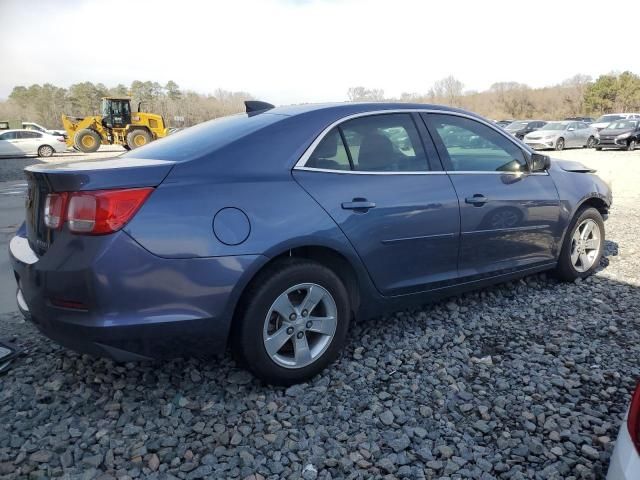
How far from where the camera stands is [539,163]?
12.5ft

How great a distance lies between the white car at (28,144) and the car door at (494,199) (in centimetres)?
2286

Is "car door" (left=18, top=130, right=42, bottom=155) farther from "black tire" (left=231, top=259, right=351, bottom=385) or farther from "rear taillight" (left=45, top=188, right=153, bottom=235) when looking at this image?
"black tire" (left=231, top=259, right=351, bottom=385)

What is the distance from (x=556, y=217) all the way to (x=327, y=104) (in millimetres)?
2150

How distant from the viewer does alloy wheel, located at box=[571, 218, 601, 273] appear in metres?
4.26

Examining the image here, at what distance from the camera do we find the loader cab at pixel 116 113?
2280 cm

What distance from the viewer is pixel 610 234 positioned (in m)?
6.25

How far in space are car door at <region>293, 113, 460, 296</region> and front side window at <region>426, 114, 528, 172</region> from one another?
0.17 meters

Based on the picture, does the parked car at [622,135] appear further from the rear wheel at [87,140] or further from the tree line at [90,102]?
the tree line at [90,102]

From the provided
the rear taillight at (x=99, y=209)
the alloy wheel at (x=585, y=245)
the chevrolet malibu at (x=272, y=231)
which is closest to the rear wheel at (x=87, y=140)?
the chevrolet malibu at (x=272, y=231)

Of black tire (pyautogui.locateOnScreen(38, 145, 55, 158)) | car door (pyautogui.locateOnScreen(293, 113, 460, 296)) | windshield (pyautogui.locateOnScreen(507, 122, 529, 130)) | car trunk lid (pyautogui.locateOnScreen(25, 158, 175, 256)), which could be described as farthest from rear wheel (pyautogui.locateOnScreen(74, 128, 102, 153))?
windshield (pyautogui.locateOnScreen(507, 122, 529, 130))

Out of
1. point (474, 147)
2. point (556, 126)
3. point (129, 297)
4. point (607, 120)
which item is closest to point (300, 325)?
point (129, 297)

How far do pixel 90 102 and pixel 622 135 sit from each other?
58.7 metres

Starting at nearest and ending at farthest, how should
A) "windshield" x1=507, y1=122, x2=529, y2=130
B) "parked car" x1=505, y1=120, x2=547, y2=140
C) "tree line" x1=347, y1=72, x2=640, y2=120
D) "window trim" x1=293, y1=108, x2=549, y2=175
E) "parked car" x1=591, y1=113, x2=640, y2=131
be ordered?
"window trim" x1=293, y1=108, x2=549, y2=175, "parked car" x1=591, y1=113, x2=640, y2=131, "parked car" x1=505, y1=120, x2=547, y2=140, "windshield" x1=507, y1=122, x2=529, y2=130, "tree line" x1=347, y1=72, x2=640, y2=120

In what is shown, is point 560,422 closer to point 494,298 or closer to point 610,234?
point 494,298
